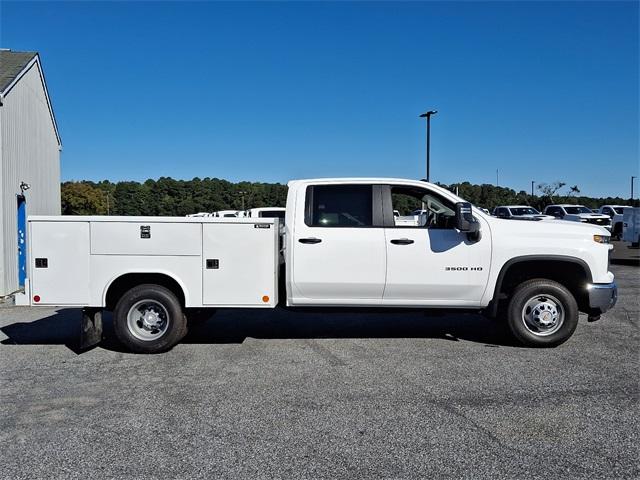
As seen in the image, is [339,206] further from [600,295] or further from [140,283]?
[600,295]

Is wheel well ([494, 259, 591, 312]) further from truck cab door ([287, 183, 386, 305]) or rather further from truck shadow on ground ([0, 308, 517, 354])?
truck cab door ([287, 183, 386, 305])

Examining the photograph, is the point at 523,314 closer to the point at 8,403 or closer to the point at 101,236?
the point at 101,236

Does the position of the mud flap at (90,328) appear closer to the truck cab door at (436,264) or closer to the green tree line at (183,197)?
the truck cab door at (436,264)

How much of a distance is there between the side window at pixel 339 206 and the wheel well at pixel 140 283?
1.75 metres

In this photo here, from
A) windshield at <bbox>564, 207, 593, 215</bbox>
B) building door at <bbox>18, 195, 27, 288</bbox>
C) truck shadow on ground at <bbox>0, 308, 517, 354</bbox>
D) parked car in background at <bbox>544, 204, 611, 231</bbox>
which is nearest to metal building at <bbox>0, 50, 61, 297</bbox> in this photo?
building door at <bbox>18, 195, 27, 288</bbox>

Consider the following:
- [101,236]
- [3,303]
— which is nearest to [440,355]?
[101,236]

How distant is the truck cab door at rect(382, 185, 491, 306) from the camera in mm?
6449

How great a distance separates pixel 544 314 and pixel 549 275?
548mm

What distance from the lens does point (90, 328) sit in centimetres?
660

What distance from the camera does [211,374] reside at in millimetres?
5730

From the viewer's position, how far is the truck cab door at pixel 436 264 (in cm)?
645

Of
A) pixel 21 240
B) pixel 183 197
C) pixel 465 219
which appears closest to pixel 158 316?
pixel 465 219

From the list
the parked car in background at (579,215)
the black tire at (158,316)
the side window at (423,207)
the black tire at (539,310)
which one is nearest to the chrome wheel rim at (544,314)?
the black tire at (539,310)

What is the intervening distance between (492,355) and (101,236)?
4.70m
